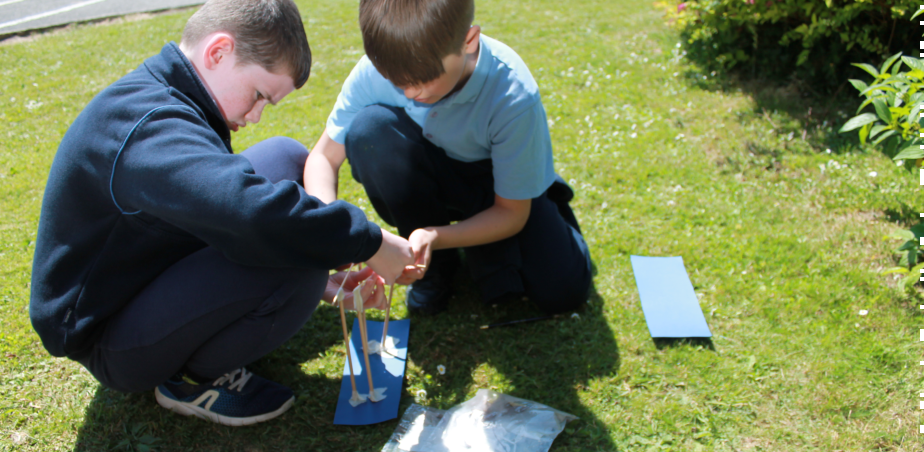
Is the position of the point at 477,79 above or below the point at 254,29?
below

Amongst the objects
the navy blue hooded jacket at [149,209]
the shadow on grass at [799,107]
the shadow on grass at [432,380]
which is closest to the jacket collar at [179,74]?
the navy blue hooded jacket at [149,209]

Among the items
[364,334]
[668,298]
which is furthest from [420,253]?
[668,298]

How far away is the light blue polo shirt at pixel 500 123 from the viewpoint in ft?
6.13

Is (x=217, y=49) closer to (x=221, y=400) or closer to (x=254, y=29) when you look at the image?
(x=254, y=29)

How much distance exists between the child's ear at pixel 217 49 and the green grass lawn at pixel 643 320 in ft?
3.52

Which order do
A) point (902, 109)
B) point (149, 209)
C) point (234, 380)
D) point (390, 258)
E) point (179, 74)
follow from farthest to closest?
1. point (902, 109)
2. point (234, 380)
3. point (390, 258)
4. point (179, 74)
5. point (149, 209)

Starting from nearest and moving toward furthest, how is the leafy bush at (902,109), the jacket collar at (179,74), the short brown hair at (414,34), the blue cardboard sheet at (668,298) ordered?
the jacket collar at (179,74), the short brown hair at (414,34), the leafy bush at (902,109), the blue cardboard sheet at (668,298)

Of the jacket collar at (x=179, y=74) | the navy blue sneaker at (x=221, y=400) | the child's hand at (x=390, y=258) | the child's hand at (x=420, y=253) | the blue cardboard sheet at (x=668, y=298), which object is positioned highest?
the jacket collar at (x=179, y=74)

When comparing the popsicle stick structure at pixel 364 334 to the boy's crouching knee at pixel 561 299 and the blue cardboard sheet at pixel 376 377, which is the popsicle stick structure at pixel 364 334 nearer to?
the blue cardboard sheet at pixel 376 377

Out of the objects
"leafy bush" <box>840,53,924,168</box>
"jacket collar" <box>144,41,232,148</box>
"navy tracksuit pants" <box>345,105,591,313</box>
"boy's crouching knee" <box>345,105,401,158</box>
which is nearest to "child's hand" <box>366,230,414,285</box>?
"navy tracksuit pants" <box>345,105,591,313</box>

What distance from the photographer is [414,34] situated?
1.58 meters

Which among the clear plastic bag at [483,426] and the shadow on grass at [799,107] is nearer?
the clear plastic bag at [483,426]

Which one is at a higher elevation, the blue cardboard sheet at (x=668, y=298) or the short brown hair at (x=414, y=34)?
the short brown hair at (x=414, y=34)

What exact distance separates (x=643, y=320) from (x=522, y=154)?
0.87m
